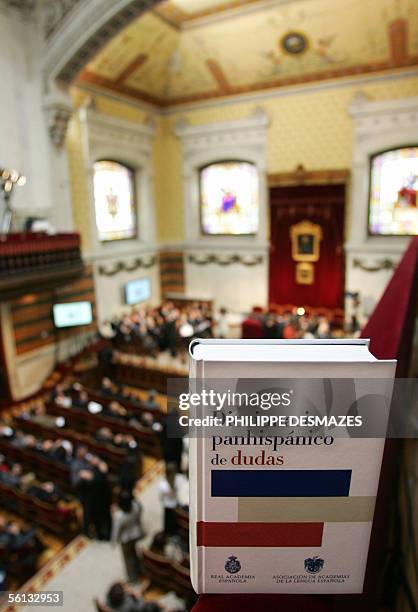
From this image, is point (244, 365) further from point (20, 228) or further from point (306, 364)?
point (20, 228)

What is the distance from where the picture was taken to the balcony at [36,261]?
30.0ft

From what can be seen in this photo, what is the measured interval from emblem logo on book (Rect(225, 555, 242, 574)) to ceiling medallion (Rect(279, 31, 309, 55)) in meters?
13.6

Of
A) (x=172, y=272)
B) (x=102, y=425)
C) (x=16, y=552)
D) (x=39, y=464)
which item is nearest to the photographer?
(x=16, y=552)

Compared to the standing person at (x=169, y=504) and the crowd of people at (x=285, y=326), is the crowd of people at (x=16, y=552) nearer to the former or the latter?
the standing person at (x=169, y=504)

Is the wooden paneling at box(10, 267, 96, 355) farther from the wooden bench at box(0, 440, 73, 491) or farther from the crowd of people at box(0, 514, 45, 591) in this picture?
the crowd of people at box(0, 514, 45, 591)

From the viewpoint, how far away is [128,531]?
5398 millimetres

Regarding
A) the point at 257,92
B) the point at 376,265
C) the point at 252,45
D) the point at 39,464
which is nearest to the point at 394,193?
the point at 376,265

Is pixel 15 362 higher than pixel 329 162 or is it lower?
lower

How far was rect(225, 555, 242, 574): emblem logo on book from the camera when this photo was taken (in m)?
0.86

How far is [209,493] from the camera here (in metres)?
0.82

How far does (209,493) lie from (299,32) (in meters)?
13.5

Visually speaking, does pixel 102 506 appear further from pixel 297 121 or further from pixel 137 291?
pixel 297 121

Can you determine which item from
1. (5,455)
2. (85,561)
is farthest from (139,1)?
(85,561)

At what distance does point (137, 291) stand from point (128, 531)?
10.2 meters
